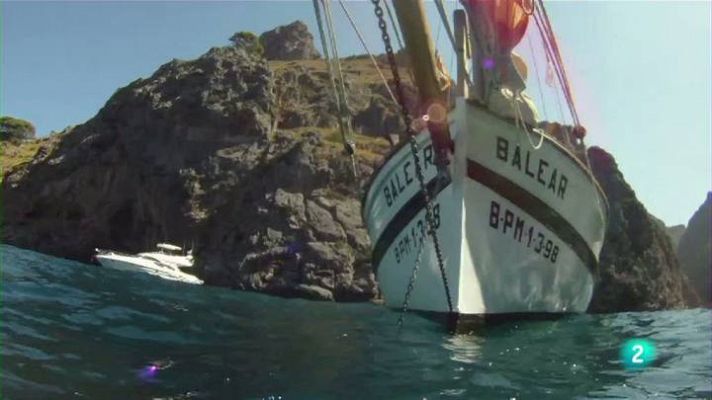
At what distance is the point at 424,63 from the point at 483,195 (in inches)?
114

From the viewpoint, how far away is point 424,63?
8492 mm

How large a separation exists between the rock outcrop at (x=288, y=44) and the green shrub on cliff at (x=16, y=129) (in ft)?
136

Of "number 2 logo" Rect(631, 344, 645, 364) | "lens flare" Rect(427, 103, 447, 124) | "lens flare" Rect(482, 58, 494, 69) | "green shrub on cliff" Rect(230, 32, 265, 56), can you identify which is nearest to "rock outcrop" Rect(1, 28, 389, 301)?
"lens flare" Rect(482, 58, 494, 69)

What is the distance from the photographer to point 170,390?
529 centimetres

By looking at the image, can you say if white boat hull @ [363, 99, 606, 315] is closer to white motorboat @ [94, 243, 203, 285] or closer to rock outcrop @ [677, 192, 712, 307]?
white motorboat @ [94, 243, 203, 285]

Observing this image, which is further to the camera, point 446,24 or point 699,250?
point 699,250

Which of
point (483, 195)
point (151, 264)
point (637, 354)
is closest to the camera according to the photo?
point (637, 354)

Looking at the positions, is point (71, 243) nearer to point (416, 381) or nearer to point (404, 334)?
point (404, 334)

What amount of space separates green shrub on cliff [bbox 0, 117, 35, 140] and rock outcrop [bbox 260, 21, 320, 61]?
4156cm

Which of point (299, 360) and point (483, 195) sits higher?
point (483, 195)

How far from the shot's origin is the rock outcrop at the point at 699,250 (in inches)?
2621

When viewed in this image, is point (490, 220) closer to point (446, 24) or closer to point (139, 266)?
point (446, 24)

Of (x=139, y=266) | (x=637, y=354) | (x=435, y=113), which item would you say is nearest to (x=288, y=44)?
(x=139, y=266)

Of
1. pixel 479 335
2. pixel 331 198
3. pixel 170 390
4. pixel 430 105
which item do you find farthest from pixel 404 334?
pixel 331 198
